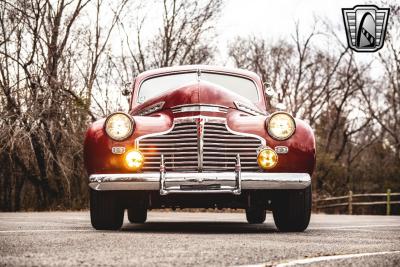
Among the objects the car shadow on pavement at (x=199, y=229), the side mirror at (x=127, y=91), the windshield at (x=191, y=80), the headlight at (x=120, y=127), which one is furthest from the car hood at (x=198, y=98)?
the car shadow on pavement at (x=199, y=229)

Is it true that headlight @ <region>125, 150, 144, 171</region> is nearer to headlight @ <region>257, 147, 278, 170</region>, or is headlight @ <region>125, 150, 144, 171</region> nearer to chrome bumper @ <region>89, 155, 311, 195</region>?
chrome bumper @ <region>89, 155, 311, 195</region>

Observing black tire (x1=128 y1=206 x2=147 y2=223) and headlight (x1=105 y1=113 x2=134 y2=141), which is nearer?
headlight (x1=105 y1=113 x2=134 y2=141)

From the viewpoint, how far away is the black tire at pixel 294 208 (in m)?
6.27

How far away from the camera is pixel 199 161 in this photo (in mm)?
6051

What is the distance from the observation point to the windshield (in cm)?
764

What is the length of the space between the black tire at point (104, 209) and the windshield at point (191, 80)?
1689 millimetres

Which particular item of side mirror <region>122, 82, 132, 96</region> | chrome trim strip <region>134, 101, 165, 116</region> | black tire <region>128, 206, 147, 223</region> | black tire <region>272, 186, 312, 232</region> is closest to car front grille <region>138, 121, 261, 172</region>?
black tire <region>272, 186, 312, 232</region>

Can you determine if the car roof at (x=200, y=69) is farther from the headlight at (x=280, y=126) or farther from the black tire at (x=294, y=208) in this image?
the black tire at (x=294, y=208)

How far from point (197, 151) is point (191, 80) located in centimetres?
171

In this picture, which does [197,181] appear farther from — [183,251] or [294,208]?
[183,251]

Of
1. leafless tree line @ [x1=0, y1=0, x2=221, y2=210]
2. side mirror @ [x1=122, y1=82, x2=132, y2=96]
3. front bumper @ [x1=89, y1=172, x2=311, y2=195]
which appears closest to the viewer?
front bumper @ [x1=89, y1=172, x2=311, y2=195]

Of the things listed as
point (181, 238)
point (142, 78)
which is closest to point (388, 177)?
point (142, 78)

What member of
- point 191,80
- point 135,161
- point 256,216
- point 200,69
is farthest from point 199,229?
point 256,216

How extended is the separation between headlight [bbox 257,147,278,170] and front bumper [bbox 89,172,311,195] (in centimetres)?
13
